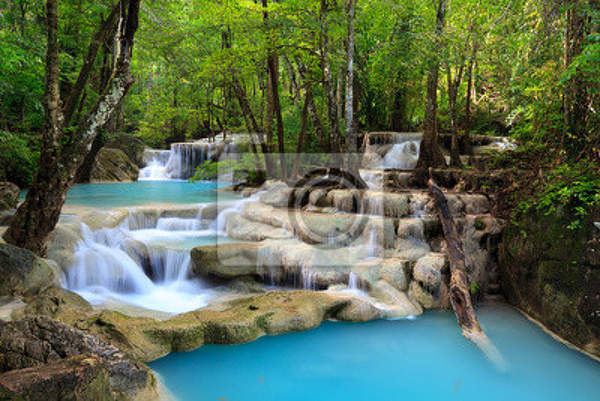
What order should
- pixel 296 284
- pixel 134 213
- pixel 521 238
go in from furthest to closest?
pixel 134 213
pixel 296 284
pixel 521 238

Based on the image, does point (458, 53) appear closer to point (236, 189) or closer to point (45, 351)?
point (236, 189)

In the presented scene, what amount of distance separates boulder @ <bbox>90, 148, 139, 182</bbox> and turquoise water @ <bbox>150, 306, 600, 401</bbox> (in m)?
15.7

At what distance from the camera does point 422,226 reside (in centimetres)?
657

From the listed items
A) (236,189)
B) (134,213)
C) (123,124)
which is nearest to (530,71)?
(134,213)

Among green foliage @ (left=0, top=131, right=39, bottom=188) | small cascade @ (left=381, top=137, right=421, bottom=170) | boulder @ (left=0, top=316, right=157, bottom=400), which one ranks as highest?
small cascade @ (left=381, top=137, right=421, bottom=170)

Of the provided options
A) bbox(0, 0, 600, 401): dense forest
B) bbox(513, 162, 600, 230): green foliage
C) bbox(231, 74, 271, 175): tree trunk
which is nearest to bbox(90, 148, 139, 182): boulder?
bbox(0, 0, 600, 401): dense forest

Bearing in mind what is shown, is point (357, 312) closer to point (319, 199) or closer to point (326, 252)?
point (326, 252)

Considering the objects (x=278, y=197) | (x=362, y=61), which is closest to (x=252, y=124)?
(x=278, y=197)

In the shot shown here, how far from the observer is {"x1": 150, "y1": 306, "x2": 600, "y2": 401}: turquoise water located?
3557 millimetres

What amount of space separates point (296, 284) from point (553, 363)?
358 cm

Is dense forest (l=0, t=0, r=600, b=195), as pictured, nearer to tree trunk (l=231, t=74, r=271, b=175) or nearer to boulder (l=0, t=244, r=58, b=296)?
tree trunk (l=231, t=74, r=271, b=175)

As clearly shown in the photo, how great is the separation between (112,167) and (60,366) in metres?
18.0

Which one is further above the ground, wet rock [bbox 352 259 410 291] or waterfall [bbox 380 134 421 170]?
waterfall [bbox 380 134 421 170]

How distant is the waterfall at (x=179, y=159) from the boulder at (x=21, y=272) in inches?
543
